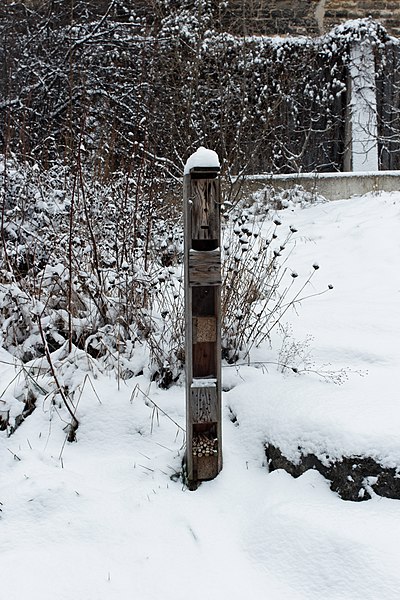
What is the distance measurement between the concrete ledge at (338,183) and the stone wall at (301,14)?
2.95 m

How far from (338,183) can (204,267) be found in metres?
5.93

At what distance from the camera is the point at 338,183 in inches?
313

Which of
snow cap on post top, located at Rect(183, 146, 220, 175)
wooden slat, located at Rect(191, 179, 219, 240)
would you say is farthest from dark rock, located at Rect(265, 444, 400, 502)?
snow cap on post top, located at Rect(183, 146, 220, 175)

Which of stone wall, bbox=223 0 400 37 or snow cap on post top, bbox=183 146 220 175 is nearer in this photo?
snow cap on post top, bbox=183 146 220 175

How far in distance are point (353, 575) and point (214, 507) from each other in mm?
664

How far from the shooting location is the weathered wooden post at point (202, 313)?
2438 millimetres

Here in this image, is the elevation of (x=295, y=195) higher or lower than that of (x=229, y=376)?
higher

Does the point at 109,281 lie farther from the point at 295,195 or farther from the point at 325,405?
the point at 295,195

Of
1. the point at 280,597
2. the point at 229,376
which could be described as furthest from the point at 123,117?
the point at 280,597

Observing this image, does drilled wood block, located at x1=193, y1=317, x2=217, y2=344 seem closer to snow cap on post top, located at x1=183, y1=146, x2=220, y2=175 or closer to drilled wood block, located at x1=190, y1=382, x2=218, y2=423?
drilled wood block, located at x1=190, y1=382, x2=218, y2=423

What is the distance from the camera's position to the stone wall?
9570 mm

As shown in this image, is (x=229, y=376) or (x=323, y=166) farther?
(x=323, y=166)

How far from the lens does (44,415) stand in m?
3.16

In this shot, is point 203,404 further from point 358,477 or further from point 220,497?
point 358,477
